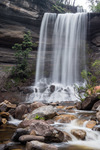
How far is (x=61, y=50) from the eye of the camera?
75.3ft

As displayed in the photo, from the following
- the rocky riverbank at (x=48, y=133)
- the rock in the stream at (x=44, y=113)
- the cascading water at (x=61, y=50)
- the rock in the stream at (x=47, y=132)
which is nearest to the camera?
the rocky riverbank at (x=48, y=133)

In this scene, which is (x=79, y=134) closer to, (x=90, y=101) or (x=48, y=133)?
(x=48, y=133)

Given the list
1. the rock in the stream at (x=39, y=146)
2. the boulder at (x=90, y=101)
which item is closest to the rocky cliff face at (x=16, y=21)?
the boulder at (x=90, y=101)

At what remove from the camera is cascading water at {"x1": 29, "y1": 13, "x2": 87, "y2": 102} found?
21.3 meters

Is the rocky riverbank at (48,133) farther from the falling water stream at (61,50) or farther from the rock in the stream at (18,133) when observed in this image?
the falling water stream at (61,50)

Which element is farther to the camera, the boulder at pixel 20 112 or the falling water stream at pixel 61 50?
the falling water stream at pixel 61 50

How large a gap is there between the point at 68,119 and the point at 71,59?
15.8m

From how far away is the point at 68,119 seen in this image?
7211 mm

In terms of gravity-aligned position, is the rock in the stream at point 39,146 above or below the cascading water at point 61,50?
below

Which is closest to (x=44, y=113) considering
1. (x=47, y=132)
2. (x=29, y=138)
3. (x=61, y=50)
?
(x=47, y=132)

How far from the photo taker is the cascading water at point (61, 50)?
69.8 feet

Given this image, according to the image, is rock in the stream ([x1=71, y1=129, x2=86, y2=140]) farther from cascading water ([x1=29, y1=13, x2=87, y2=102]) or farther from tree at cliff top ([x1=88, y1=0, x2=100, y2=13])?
tree at cliff top ([x1=88, y1=0, x2=100, y2=13])

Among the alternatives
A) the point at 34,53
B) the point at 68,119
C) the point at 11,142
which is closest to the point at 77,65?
the point at 34,53

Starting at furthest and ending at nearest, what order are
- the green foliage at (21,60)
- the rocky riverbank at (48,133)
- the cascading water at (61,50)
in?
the cascading water at (61,50)
the green foliage at (21,60)
the rocky riverbank at (48,133)
